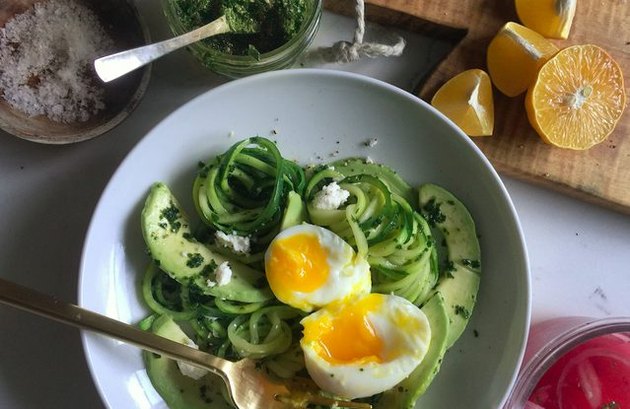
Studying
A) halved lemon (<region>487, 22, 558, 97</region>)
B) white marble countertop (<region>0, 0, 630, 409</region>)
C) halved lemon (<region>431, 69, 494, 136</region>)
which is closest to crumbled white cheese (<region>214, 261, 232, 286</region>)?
white marble countertop (<region>0, 0, 630, 409</region>)

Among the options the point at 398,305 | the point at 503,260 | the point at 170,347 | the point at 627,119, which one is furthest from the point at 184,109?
the point at 627,119

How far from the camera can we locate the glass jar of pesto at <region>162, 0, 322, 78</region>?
1.94 m

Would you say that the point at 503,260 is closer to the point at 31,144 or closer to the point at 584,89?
the point at 584,89

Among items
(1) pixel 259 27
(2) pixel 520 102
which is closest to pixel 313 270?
(1) pixel 259 27

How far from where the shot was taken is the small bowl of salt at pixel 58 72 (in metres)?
2.02

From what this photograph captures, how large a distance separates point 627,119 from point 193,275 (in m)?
1.33

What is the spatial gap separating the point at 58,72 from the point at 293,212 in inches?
30.2

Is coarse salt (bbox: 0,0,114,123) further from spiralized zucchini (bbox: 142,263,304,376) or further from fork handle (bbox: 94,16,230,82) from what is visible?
spiralized zucchini (bbox: 142,263,304,376)

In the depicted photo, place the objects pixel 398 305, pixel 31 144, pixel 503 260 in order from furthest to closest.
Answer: pixel 31 144
pixel 503 260
pixel 398 305

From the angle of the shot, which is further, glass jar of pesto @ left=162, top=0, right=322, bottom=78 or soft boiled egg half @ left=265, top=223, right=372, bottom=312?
glass jar of pesto @ left=162, top=0, right=322, bottom=78

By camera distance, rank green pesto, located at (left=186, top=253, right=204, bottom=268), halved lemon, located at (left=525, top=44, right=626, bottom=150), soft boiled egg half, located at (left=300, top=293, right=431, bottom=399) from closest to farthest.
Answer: soft boiled egg half, located at (left=300, top=293, right=431, bottom=399)
green pesto, located at (left=186, top=253, right=204, bottom=268)
halved lemon, located at (left=525, top=44, right=626, bottom=150)

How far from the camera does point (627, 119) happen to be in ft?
6.96

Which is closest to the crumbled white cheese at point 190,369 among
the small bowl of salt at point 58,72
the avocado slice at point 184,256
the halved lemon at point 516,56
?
the avocado slice at point 184,256

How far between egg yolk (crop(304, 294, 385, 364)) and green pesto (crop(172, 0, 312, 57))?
2.40 feet
